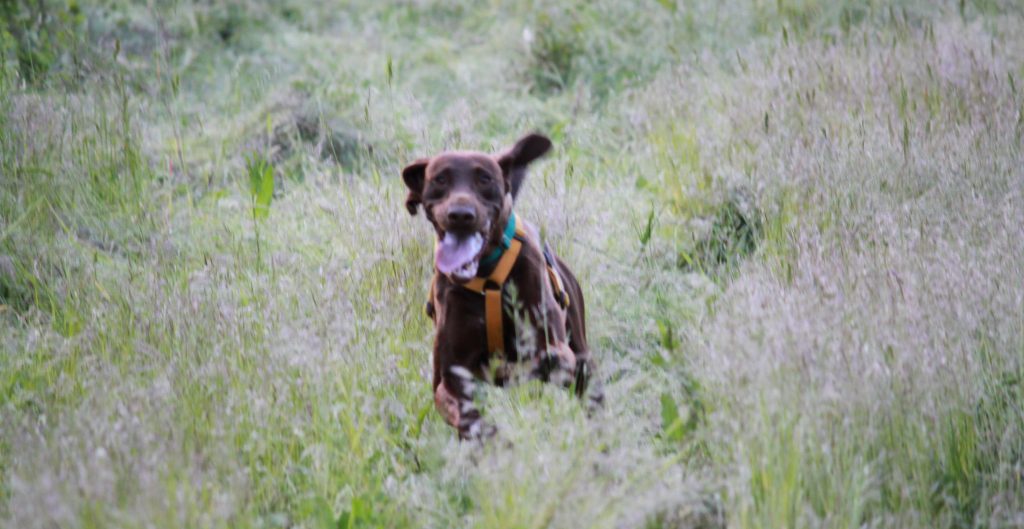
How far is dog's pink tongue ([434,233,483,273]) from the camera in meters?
3.63

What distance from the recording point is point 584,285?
492cm

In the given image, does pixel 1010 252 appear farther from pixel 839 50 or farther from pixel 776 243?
pixel 839 50

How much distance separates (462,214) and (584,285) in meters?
1.43

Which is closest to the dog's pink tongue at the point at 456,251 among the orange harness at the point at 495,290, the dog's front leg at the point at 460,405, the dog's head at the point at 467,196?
the dog's head at the point at 467,196

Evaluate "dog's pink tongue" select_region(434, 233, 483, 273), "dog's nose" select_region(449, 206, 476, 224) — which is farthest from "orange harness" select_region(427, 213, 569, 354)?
"dog's nose" select_region(449, 206, 476, 224)

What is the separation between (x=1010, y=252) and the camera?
12.6ft

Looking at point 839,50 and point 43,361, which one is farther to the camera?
point 839,50

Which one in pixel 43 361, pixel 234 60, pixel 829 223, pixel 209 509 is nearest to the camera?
pixel 209 509

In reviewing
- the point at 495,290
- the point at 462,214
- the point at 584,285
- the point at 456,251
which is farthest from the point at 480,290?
the point at 584,285

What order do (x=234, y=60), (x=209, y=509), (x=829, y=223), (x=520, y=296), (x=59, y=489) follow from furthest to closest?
(x=234, y=60), (x=829, y=223), (x=520, y=296), (x=209, y=509), (x=59, y=489)

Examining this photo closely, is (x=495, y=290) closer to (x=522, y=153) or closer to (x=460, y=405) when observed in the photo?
(x=460, y=405)

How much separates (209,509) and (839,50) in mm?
5286

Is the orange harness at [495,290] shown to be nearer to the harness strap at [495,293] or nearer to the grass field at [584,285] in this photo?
the harness strap at [495,293]

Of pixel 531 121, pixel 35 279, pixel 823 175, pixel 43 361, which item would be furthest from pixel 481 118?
pixel 43 361
